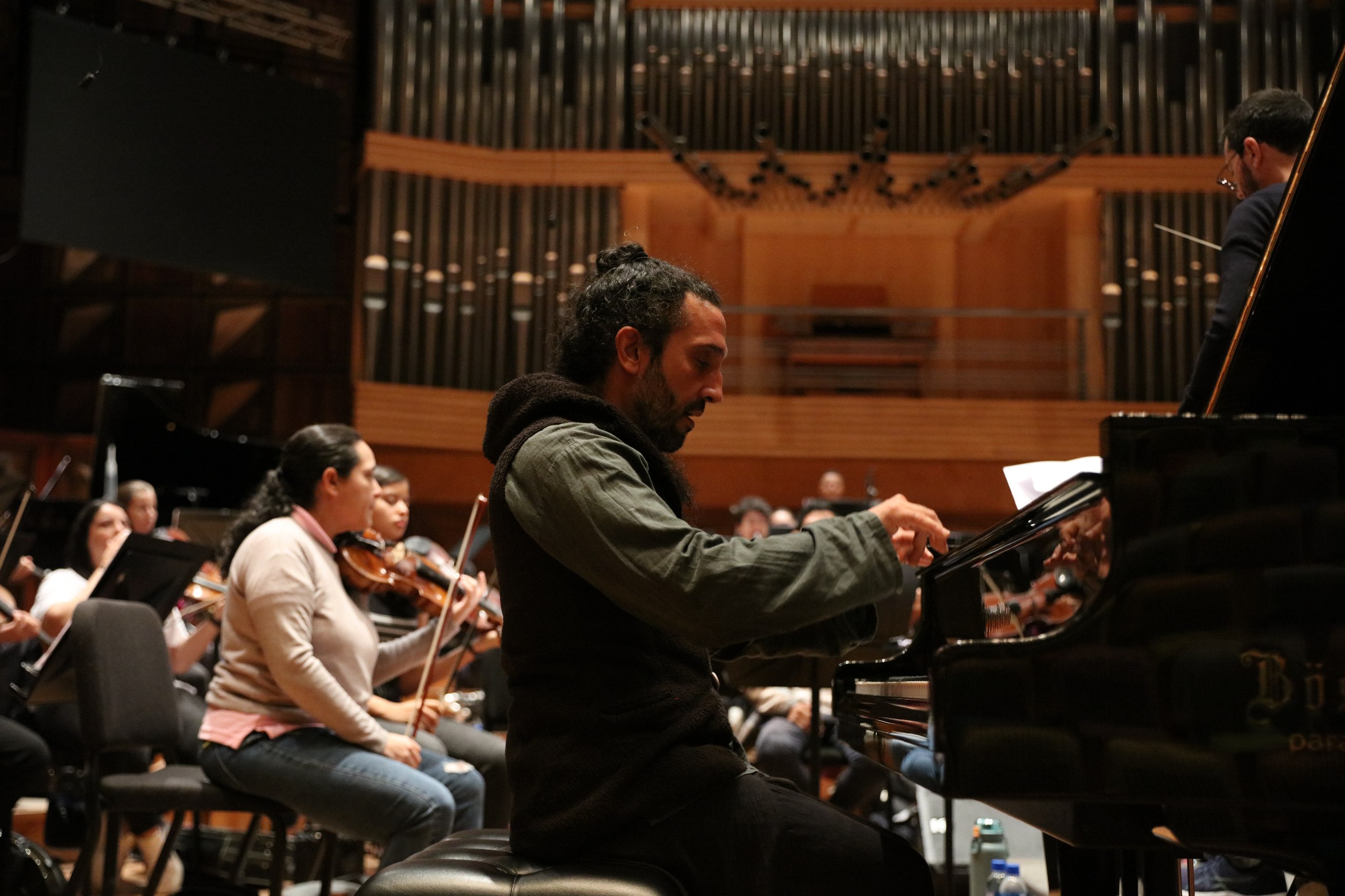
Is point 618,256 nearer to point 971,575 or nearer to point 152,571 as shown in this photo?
point 971,575

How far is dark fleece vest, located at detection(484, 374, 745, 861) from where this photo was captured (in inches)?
64.1

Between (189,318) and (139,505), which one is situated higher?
(189,318)

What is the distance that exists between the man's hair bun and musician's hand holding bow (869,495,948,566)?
0.56 metres

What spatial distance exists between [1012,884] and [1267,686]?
221cm

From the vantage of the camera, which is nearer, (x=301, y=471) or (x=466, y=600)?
(x=301, y=471)

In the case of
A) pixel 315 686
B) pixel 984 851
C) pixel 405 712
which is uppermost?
pixel 315 686

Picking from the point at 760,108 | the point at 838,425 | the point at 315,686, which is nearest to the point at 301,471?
the point at 315,686

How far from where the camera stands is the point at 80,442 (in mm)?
8773

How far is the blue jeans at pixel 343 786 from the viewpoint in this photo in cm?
263

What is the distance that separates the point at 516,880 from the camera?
160 cm

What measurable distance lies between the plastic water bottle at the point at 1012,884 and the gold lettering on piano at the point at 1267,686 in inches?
85.4

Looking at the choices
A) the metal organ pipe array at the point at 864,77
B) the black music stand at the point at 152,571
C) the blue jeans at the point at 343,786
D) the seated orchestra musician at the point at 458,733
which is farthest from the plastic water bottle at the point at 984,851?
the metal organ pipe array at the point at 864,77

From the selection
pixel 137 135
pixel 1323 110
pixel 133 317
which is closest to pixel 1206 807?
pixel 1323 110

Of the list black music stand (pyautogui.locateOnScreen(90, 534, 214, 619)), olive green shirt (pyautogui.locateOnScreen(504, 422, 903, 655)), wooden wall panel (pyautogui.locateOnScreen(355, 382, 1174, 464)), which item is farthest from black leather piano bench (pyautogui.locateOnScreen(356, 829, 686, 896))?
wooden wall panel (pyautogui.locateOnScreen(355, 382, 1174, 464))
